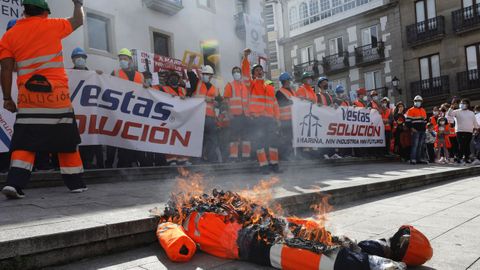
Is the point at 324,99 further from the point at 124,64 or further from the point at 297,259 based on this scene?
the point at 297,259

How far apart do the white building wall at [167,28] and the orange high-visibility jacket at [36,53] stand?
611 centimetres

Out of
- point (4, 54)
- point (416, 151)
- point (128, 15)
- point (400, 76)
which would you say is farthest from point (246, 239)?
point (400, 76)

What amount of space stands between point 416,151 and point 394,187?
4.96 meters

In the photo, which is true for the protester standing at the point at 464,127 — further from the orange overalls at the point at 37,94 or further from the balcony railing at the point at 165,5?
the orange overalls at the point at 37,94

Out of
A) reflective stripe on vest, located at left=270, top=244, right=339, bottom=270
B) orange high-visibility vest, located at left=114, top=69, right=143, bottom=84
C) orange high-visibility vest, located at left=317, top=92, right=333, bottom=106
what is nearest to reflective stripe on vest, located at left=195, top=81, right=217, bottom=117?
orange high-visibility vest, located at left=114, top=69, right=143, bottom=84

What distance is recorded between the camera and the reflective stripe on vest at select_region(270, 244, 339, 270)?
212 cm

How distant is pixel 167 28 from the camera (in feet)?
45.2

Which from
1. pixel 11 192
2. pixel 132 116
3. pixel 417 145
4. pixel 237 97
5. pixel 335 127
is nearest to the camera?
pixel 11 192

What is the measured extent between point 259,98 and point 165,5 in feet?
25.0

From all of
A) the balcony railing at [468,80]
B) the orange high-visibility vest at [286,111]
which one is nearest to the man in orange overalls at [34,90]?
the orange high-visibility vest at [286,111]

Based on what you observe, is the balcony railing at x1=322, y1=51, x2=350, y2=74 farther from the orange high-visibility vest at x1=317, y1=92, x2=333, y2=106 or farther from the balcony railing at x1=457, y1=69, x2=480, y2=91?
the orange high-visibility vest at x1=317, y1=92, x2=333, y2=106

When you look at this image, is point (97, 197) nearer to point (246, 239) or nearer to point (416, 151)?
point (246, 239)

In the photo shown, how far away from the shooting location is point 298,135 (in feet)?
27.4

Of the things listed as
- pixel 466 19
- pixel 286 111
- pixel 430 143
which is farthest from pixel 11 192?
pixel 466 19
